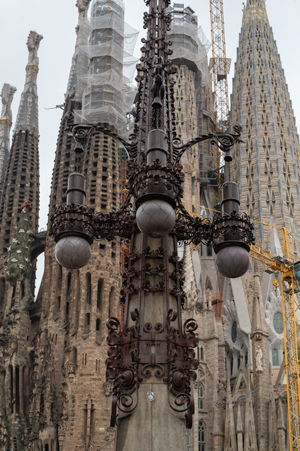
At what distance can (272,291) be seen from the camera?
38.2 meters

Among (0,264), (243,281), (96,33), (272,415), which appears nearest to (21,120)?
(96,33)

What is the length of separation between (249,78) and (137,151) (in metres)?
42.4

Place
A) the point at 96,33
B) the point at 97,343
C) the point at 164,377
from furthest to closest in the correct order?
the point at 96,33
the point at 97,343
the point at 164,377

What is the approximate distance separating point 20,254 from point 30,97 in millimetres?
14550

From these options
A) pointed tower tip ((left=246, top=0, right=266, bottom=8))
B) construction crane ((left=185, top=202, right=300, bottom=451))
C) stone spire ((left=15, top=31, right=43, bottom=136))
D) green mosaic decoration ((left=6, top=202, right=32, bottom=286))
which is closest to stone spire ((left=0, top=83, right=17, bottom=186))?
stone spire ((left=15, top=31, right=43, bottom=136))

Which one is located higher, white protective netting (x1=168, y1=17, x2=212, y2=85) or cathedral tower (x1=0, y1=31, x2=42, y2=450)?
white protective netting (x1=168, y1=17, x2=212, y2=85)

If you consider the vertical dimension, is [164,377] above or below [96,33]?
below

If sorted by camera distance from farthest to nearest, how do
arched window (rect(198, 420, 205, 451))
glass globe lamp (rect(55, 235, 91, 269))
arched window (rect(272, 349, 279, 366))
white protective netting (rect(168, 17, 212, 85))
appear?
white protective netting (rect(168, 17, 212, 85)) < arched window (rect(272, 349, 279, 366)) < arched window (rect(198, 420, 205, 451)) < glass globe lamp (rect(55, 235, 91, 269))

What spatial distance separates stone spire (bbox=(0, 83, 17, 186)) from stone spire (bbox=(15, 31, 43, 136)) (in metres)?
4.24

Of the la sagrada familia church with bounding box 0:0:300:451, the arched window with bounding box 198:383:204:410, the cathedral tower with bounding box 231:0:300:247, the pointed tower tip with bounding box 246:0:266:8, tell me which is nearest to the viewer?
the la sagrada familia church with bounding box 0:0:300:451

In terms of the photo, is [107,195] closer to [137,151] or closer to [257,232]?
[257,232]

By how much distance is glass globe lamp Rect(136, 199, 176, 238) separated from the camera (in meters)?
5.80

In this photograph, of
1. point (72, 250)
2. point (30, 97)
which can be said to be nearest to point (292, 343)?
point (72, 250)

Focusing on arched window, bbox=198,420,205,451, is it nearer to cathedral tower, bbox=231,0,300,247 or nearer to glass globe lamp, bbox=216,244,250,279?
cathedral tower, bbox=231,0,300,247
